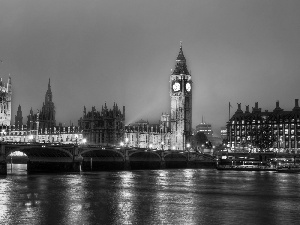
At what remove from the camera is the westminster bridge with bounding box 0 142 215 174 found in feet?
354

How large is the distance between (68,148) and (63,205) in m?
65.4

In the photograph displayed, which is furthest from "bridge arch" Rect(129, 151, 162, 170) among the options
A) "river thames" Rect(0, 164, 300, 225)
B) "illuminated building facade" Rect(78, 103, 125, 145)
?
"river thames" Rect(0, 164, 300, 225)

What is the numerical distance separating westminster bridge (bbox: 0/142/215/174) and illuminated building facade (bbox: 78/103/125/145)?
73.0 feet

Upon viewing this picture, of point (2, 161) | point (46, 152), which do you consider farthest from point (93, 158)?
point (2, 161)

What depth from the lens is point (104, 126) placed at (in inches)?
7037

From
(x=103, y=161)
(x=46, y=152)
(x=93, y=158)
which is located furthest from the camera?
(x=93, y=158)

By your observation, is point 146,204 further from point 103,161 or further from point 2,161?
point 103,161

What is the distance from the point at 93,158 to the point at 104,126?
37375mm

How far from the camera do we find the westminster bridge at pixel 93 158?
354ft

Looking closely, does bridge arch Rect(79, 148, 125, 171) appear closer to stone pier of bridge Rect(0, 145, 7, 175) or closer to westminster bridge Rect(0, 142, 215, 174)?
westminster bridge Rect(0, 142, 215, 174)

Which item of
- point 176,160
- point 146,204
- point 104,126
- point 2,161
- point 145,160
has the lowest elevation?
point 146,204

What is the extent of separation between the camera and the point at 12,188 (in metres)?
67.5

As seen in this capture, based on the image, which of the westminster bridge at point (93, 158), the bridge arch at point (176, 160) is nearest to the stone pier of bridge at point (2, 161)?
the westminster bridge at point (93, 158)

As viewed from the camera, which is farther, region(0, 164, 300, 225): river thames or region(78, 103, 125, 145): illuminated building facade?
region(78, 103, 125, 145): illuminated building facade
